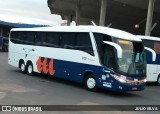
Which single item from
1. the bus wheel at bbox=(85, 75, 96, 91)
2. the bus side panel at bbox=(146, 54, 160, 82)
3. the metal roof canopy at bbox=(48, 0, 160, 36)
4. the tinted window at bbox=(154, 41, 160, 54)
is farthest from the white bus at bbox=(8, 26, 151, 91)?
the metal roof canopy at bbox=(48, 0, 160, 36)

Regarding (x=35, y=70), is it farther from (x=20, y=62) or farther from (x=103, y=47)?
(x=103, y=47)

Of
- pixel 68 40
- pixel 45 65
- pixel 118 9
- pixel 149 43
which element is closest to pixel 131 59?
pixel 68 40

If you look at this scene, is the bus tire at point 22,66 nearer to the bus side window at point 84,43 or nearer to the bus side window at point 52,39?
the bus side window at point 52,39

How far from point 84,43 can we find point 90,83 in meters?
1.91

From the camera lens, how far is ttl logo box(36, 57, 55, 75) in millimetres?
20300

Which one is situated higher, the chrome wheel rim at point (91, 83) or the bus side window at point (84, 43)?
the bus side window at point (84, 43)

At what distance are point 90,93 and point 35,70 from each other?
6.53 meters

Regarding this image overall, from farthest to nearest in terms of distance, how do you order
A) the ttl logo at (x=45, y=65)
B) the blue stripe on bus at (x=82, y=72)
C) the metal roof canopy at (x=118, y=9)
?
1. the metal roof canopy at (x=118, y=9)
2. the ttl logo at (x=45, y=65)
3. the blue stripe on bus at (x=82, y=72)

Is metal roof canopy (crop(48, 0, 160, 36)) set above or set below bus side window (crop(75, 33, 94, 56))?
above

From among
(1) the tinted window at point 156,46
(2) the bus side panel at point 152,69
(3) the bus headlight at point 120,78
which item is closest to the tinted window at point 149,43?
(1) the tinted window at point 156,46

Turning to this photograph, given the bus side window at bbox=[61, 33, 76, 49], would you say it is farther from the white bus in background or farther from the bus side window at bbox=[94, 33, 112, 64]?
the white bus in background

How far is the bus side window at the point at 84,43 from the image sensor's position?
1740 centimetres

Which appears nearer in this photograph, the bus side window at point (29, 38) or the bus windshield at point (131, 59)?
the bus windshield at point (131, 59)

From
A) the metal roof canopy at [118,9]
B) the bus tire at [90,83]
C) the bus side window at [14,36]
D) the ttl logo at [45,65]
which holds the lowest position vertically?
the bus tire at [90,83]
